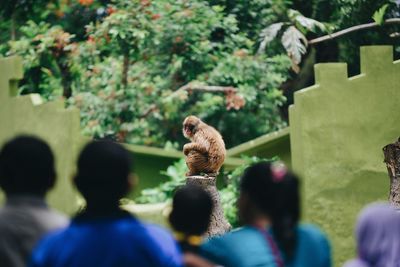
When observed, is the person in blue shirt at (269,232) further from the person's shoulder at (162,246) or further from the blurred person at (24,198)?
the blurred person at (24,198)

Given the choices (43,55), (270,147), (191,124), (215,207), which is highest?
(191,124)

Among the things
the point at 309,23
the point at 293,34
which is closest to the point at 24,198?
the point at 293,34

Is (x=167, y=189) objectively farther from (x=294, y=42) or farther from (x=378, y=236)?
(x=378, y=236)

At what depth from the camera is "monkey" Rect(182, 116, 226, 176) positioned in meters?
11.7

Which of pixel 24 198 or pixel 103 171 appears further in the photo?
pixel 24 198

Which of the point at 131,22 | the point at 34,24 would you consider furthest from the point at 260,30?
the point at 34,24

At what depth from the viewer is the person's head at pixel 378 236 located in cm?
509

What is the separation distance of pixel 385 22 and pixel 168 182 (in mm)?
4046

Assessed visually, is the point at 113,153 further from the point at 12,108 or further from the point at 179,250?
the point at 12,108

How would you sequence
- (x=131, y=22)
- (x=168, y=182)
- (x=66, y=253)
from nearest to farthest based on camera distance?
(x=66, y=253)
(x=168, y=182)
(x=131, y=22)

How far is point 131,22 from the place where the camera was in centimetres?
1808

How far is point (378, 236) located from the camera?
5.12 m

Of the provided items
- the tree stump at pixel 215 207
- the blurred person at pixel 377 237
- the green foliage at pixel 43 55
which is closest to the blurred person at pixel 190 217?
the blurred person at pixel 377 237

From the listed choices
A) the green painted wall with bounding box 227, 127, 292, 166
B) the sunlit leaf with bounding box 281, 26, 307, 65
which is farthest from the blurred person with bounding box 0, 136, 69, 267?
the sunlit leaf with bounding box 281, 26, 307, 65
